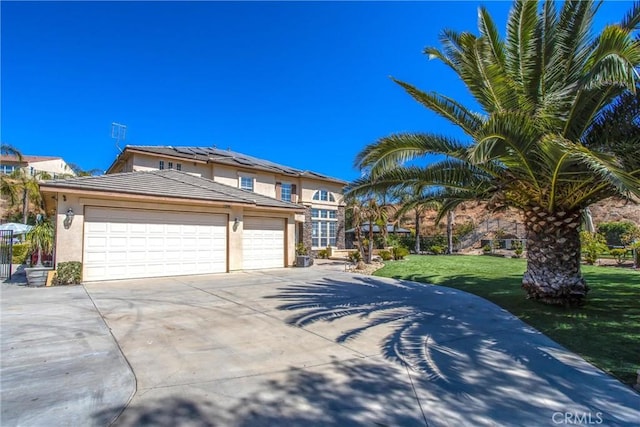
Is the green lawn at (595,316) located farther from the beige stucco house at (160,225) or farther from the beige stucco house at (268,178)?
the beige stucco house at (268,178)

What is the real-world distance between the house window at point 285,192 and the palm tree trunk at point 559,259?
19.8 metres

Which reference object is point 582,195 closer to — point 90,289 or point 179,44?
point 90,289

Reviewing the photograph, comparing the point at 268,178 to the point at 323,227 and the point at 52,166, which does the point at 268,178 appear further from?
the point at 52,166

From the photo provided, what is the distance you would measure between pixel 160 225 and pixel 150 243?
78 cm

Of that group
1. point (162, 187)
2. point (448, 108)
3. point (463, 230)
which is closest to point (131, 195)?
point (162, 187)

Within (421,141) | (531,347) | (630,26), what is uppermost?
(630,26)

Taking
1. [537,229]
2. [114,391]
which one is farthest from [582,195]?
[114,391]

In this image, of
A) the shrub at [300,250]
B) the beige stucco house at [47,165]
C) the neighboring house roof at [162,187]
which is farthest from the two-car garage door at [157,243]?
the beige stucco house at [47,165]

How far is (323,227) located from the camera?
92.5 ft

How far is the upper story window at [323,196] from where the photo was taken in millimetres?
27941

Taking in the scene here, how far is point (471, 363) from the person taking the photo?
15.9 feet

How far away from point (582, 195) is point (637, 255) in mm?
15735

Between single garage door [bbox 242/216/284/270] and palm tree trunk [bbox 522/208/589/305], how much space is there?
11588mm

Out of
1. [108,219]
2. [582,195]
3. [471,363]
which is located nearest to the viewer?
[471,363]
